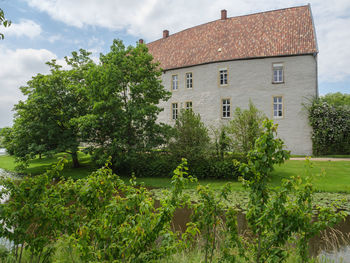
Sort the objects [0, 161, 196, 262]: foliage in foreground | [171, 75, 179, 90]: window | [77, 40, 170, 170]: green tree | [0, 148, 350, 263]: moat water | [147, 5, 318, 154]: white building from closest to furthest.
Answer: [0, 161, 196, 262]: foliage in foreground < [0, 148, 350, 263]: moat water < [77, 40, 170, 170]: green tree < [147, 5, 318, 154]: white building < [171, 75, 179, 90]: window

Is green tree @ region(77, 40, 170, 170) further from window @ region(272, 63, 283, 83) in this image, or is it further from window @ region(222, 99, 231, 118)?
window @ region(272, 63, 283, 83)

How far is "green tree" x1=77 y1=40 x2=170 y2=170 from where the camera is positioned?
47.7 ft

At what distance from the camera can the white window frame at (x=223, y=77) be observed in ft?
77.8

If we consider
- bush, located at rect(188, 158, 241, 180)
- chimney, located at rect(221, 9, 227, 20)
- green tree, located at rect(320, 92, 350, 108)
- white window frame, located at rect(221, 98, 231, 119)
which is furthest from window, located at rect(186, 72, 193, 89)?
bush, located at rect(188, 158, 241, 180)

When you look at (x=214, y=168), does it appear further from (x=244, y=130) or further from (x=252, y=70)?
(x=252, y=70)

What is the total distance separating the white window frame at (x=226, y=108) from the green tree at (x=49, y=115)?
39.4 feet

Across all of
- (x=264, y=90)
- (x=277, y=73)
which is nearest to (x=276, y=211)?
(x=264, y=90)

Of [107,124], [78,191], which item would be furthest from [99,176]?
[107,124]

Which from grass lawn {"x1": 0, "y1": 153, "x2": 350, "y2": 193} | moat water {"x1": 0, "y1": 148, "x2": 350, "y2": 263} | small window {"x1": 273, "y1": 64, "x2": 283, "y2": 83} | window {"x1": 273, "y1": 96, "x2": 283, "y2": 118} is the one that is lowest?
moat water {"x1": 0, "y1": 148, "x2": 350, "y2": 263}

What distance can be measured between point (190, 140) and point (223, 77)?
37.8 ft

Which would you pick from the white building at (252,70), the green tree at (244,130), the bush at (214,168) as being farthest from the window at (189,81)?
the bush at (214,168)

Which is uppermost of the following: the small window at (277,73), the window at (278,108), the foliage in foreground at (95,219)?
the small window at (277,73)

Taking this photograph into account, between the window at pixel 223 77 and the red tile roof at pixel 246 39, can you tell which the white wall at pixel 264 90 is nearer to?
the window at pixel 223 77

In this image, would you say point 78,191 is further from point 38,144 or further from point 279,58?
point 279,58
